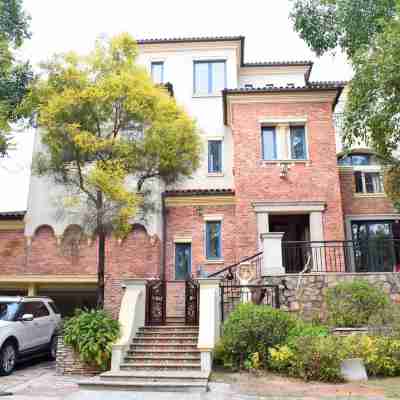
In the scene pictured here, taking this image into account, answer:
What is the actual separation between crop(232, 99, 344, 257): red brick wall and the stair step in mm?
7735

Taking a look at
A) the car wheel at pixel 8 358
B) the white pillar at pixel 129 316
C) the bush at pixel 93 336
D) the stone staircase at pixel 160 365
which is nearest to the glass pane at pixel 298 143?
the white pillar at pixel 129 316

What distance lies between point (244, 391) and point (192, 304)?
4.76m

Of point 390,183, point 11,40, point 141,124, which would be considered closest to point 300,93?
point 390,183

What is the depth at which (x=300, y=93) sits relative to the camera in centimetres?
1717

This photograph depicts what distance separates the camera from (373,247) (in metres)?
15.2

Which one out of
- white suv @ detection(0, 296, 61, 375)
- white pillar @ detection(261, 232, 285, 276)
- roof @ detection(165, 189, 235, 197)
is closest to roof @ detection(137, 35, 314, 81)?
roof @ detection(165, 189, 235, 197)

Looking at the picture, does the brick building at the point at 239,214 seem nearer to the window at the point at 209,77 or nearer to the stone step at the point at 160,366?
the window at the point at 209,77

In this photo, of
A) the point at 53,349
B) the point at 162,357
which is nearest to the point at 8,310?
the point at 53,349

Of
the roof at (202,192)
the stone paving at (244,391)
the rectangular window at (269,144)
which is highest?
the rectangular window at (269,144)

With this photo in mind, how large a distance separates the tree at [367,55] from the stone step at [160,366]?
316 inches

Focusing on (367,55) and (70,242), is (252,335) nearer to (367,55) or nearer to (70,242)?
(367,55)

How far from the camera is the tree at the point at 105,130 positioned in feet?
38.8

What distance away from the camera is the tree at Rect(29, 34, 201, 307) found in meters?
11.8

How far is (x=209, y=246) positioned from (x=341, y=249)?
200 inches
